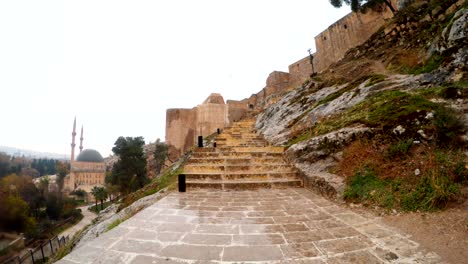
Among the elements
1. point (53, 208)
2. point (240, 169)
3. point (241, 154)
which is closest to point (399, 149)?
point (240, 169)

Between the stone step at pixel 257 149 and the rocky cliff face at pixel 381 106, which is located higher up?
the rocky cliff face at pixel 381 106

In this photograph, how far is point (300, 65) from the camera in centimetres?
2814

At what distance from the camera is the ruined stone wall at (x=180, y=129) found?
20.6 metres

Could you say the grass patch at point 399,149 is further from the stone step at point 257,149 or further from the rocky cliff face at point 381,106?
the stone step at point 257,149

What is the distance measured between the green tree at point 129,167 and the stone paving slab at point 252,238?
24883mm

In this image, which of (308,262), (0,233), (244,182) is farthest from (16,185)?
(308,262)

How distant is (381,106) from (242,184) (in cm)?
400

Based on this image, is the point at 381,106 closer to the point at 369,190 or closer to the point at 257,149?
the point at 369,190

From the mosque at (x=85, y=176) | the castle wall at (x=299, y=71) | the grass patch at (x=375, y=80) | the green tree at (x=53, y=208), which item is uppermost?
the castle wall at (x=299, y=71)

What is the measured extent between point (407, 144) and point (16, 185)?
155 feet

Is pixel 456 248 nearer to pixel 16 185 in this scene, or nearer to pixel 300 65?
pixel 300 65

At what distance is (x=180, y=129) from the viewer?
20.8 meters

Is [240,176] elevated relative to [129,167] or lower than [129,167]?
lower

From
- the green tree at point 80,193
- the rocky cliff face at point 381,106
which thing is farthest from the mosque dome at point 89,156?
the rocky cliff face at point 381,106
